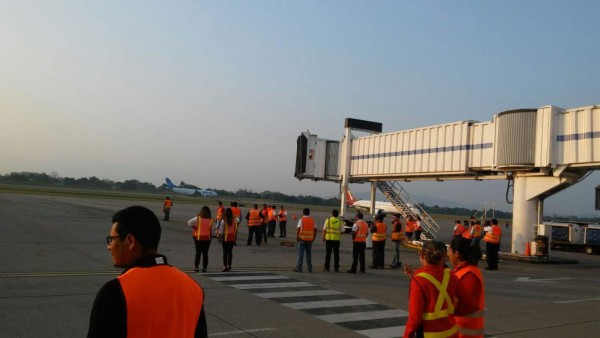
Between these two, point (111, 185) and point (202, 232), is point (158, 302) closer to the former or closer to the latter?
point (202, 232)

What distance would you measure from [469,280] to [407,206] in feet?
82.3

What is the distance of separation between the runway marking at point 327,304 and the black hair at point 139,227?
5391 mm

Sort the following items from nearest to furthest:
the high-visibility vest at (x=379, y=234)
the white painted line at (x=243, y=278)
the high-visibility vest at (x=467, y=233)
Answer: the white painted line at (x=243, y=278), the high-visibility vest at (x=379, y=234), the high-visibility vest at (x=467, y=233)

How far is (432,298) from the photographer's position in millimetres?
3955

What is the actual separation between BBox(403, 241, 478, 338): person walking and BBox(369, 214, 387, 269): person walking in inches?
435

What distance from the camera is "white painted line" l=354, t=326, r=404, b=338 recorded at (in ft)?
23.6

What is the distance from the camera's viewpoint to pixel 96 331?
2.18 metres

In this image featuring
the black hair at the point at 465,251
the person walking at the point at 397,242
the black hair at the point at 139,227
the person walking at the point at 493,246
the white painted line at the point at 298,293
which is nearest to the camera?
the black hair at the point at 139,227

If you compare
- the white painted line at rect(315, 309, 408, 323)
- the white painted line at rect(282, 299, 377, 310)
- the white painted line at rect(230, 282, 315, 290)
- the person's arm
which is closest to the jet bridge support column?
the white painted line at rect(230, 282, 315, 290)

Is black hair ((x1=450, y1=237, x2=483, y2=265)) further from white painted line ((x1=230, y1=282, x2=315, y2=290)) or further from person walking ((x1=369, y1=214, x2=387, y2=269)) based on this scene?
person walking ((x1=369, y1=214, x2=387, y2=269))

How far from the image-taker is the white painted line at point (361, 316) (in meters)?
8.07

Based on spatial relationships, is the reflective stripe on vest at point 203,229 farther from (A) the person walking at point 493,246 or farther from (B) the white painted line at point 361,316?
(A) the person walking at point 493,246

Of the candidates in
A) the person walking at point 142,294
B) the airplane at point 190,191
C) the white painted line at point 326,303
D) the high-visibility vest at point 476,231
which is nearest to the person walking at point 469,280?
the person walking at point 142,294

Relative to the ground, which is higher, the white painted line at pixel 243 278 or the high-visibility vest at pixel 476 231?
the high-visibility vest at pixel 476 231
